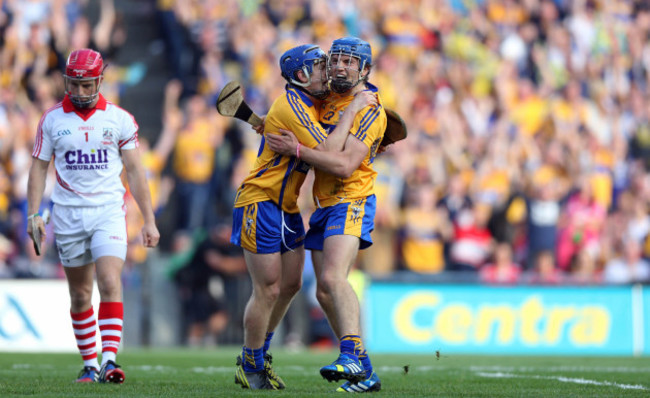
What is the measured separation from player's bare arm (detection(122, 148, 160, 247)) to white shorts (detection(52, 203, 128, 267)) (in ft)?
0.67

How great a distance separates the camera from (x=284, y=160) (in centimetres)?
694

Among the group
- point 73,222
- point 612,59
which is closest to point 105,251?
point 73,222

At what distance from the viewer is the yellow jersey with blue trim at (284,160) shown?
6.70 meters


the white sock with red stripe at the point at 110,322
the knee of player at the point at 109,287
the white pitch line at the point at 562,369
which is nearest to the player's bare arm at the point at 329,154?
the knee of player at the point at 109,287

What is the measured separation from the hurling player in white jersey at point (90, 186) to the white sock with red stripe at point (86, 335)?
2 cm

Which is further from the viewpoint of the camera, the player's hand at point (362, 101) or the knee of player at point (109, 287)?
the knee of player at point (109, 287)

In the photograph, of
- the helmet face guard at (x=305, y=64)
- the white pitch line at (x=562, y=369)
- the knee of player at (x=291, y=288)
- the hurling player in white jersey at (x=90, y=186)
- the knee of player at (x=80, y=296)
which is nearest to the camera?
the helmet face guard at (x=305, y=64)

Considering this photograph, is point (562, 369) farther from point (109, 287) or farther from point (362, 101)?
point (109, 287)

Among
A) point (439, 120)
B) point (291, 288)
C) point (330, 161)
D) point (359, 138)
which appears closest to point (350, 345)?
point (291, 288)

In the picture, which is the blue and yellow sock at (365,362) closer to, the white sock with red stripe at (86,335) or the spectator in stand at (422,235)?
the white sock with red stripe at (86,335)

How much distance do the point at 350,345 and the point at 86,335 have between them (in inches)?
93.8

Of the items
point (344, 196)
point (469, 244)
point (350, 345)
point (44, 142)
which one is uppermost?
point (469, 244)

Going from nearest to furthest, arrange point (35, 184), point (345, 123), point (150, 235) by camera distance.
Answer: point (345, 123) → point (150, 235) → point (35, 184)

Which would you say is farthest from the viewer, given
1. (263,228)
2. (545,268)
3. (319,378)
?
(545,268)
